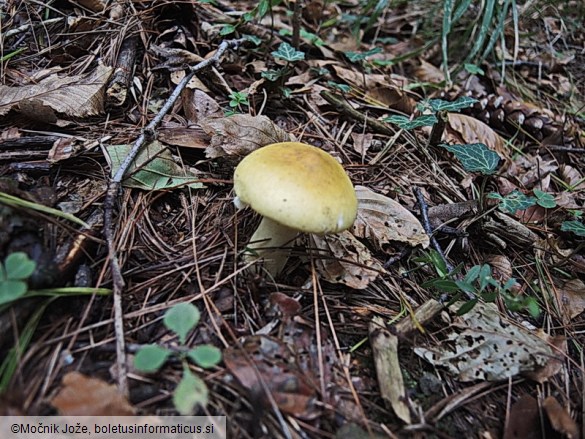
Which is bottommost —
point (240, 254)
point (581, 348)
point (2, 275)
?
point (581, 348)

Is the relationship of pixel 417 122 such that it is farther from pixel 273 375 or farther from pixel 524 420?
pixel 273 375

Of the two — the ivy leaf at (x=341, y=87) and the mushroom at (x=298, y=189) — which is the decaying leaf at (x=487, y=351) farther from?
the ivy leaf at (x=341, y=87)

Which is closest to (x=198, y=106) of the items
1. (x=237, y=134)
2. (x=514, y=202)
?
(x=237, y=134)

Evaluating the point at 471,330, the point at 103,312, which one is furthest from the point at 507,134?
the point at 103,312

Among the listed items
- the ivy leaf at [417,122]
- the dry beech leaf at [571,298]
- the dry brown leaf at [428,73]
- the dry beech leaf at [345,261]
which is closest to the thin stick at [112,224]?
→ the dry beech leaf at [345,261]

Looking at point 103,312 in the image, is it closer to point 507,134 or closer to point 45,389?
point 45,389

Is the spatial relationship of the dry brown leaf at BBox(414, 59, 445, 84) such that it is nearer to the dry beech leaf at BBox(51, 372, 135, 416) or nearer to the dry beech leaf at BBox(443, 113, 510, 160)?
the dry beech leaf at BBox(443, 113, 510, 160)

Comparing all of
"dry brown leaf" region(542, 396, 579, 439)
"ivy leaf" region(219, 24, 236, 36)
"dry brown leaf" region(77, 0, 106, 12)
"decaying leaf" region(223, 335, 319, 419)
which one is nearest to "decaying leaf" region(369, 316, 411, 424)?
"decaying leaf" region(223, 335, 319, 419)
